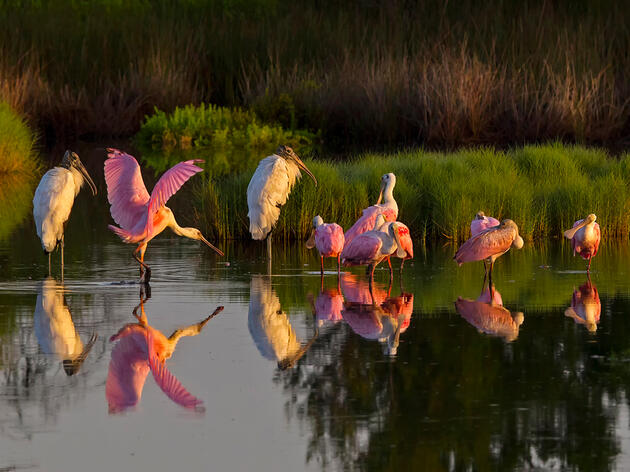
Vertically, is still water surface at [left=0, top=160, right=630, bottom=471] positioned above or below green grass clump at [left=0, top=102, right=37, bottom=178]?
below

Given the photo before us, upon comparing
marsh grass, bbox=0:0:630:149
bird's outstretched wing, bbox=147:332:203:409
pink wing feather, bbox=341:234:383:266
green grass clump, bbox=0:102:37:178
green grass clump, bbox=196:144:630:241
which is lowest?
bird's outstretched wing, bbox=147:332:203:409

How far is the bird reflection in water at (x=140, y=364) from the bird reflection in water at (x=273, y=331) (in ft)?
1.15

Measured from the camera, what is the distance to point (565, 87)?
1051 inches

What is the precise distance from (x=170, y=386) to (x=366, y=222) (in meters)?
5.11

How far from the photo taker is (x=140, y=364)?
7.64 meters

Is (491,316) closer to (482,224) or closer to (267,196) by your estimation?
(482,224)

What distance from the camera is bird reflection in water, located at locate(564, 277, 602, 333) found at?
9.06 m

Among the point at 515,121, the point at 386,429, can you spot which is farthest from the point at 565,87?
the point at 386,429

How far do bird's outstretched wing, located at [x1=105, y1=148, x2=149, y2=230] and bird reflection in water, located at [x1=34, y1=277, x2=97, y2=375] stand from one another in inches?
44.1

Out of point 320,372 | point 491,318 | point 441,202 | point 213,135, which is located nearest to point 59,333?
point 320,372

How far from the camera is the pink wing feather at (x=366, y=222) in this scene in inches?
466

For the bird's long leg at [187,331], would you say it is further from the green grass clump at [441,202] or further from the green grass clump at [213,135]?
the green grass clump at [213,135]

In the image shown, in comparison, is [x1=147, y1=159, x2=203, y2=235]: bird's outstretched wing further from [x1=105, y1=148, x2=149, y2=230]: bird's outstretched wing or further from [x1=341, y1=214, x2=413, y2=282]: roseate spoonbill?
[x1=341, y1=214, x2=413, y2=282]: roseate spoonbill

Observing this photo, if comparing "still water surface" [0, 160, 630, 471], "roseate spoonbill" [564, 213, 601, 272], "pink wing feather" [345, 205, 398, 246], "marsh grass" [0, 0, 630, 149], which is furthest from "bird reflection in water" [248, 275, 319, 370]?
"marsh grass" [0, 0, 630, 149]
